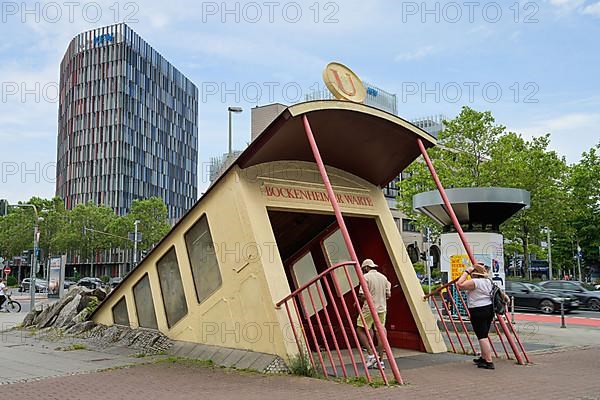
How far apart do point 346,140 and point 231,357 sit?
4.11 metres

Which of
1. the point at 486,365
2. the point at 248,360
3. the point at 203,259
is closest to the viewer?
the point at 486,365

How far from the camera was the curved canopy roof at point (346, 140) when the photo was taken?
30.5 feet

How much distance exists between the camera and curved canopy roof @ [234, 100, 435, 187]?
9289mm

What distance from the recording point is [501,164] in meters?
34.2

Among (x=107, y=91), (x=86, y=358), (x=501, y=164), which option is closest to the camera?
(x=86, y=358)

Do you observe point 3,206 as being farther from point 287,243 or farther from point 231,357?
point 231,357

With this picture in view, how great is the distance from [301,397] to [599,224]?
43.2 m

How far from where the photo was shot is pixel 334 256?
12.6 metres

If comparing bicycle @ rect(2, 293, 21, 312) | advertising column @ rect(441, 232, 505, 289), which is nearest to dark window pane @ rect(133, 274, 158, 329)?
advertising column @ rect(441, 232, 505, 289)

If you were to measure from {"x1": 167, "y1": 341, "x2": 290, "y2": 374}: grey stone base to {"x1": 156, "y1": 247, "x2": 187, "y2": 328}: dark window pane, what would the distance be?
59 centimetres

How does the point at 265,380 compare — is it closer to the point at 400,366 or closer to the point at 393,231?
the point at 400,366

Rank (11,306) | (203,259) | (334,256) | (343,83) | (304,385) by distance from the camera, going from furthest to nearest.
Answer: (11,306)
(334,256)
(203,259)
(343,83)
(304,385)

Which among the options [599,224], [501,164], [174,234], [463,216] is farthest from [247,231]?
[599,224]

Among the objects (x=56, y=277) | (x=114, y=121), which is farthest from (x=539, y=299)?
(x=114, y=121)
